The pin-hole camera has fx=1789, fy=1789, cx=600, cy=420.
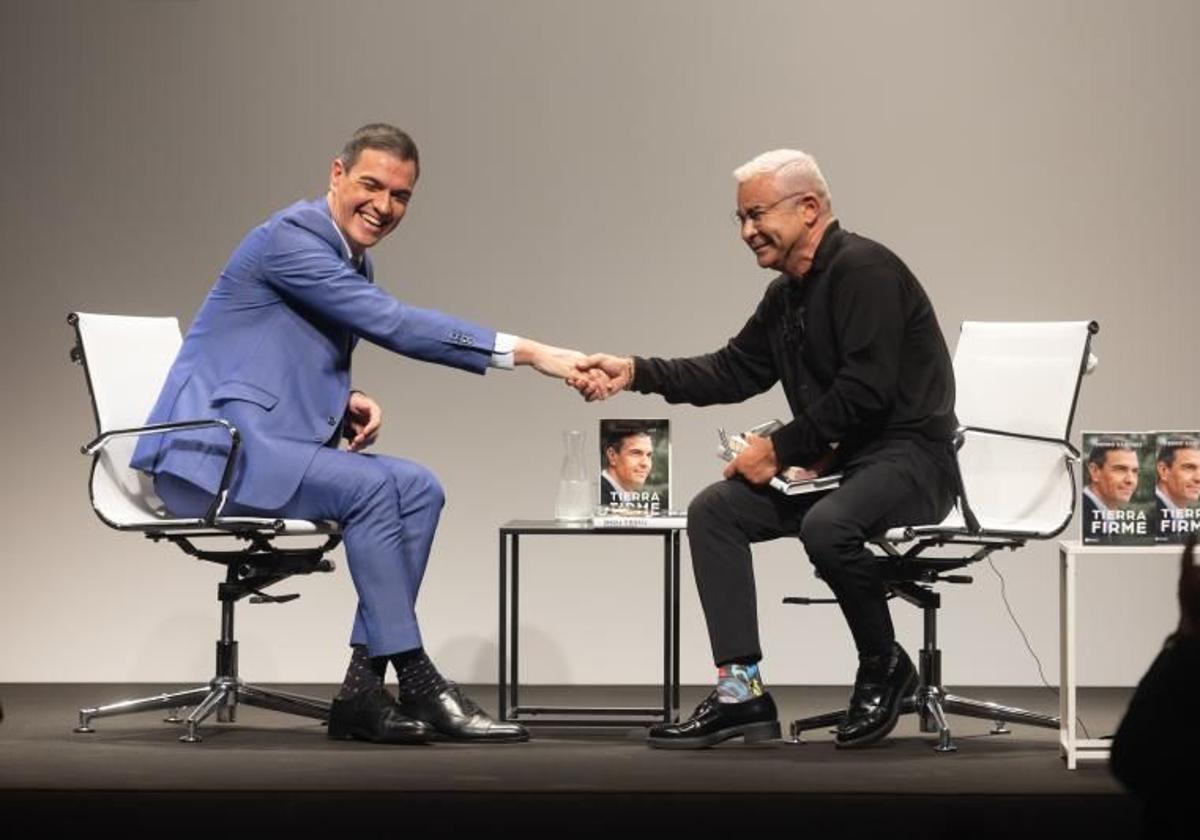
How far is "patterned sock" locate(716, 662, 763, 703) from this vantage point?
3.96 m

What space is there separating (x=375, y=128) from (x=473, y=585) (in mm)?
1855

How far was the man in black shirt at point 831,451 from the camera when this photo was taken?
3934 mm

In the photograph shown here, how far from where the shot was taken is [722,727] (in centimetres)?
395

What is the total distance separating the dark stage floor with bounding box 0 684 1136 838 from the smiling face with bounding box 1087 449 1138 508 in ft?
1.89

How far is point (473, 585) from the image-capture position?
5680 mm

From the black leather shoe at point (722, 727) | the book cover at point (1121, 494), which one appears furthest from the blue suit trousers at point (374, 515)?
the book cover at point (1121, 494)

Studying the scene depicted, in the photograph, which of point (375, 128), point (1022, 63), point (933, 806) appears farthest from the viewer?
point (1022, 63)

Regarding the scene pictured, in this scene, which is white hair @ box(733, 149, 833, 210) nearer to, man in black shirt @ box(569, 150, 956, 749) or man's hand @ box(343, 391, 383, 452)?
man in black shirt @ box(569, 150, 956, 749)

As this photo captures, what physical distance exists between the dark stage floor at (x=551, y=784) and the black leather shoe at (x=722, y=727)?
0.04 meters

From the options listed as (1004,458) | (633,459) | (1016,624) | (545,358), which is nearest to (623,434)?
(633,459)

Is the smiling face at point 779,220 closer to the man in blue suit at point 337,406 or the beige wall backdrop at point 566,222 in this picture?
the man in blue suit at point 337,406

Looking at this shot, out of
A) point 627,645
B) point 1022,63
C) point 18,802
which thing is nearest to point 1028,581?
point 627,645

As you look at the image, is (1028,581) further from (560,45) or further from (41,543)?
(41,543)

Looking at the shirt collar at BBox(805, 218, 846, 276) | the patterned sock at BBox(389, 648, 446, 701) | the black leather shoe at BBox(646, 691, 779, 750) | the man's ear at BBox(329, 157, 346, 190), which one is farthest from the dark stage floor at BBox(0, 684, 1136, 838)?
the man's ear at BBox(329, 157, 346, 190)
